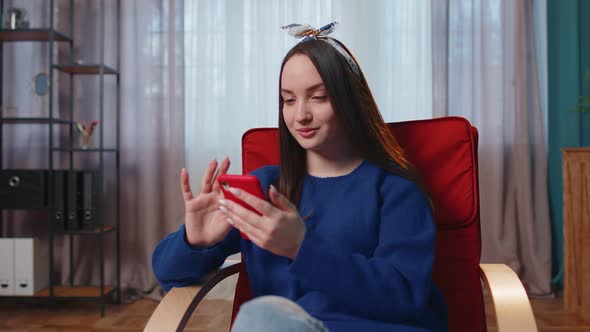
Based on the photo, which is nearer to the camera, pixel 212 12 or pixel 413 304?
pixel 413 304

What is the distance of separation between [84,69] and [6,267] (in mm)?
1056

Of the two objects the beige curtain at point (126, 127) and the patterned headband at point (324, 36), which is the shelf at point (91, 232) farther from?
the patterned headband at point (324, 36)

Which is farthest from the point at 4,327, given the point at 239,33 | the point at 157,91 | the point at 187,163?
the point at 239,33

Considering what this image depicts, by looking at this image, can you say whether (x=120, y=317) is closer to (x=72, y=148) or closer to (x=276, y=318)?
(x=72, y=148)

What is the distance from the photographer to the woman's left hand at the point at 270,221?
32.8 inches

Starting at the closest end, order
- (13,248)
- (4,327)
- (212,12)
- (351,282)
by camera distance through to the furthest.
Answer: (351,282) < (4,327) < (13,248) < (212,12)

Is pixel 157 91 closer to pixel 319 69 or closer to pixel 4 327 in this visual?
pixel 4 327

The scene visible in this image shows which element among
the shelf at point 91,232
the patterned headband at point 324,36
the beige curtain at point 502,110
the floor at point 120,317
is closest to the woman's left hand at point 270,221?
the patterned headband at point 324,36

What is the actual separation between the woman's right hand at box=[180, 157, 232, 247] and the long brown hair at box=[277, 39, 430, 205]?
18cm

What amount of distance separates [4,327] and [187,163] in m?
1.18

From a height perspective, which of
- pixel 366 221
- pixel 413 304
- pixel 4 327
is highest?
pixel 366 221

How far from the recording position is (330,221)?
3.56 ft

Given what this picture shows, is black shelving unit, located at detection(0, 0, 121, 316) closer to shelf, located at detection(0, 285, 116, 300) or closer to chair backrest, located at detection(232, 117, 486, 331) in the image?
shelf, located at detection(0, 285, 116, 300)

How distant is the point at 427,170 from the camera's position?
1341 millimetres
